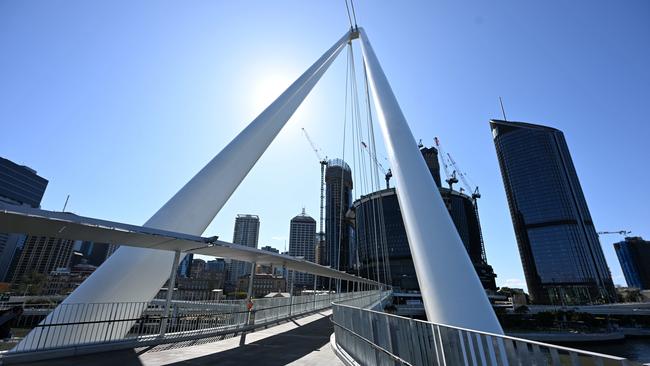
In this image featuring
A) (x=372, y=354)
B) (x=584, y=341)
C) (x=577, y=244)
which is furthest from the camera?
(x=577, y=244)

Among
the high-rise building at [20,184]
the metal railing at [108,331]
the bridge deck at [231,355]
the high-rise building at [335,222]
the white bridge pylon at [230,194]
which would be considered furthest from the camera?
the high-rise building at [335,222]

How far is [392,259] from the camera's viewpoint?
4382 inches

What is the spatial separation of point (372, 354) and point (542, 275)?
135 meters

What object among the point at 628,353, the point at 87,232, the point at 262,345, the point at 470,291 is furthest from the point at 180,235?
the point at 628,353

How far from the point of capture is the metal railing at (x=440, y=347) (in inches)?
99.6

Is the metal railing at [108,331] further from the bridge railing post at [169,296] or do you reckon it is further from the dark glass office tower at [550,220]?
the dark glass office tower at [550,220]

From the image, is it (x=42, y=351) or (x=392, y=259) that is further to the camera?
(x=392, y=259)

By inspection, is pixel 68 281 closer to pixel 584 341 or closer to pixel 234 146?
pixel 234 146

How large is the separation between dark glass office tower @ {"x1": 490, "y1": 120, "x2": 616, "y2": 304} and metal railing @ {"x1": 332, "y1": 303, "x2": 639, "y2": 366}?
128693 millimetres

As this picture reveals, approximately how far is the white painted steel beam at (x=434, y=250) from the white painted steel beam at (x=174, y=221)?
805 centimetres

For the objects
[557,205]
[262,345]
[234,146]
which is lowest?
[262,345]

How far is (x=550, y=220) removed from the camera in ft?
374

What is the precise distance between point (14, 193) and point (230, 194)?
15309 cm

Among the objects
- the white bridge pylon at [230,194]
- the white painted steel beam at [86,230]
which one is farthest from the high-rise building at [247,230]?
the white painted steel beam at [86,230]
